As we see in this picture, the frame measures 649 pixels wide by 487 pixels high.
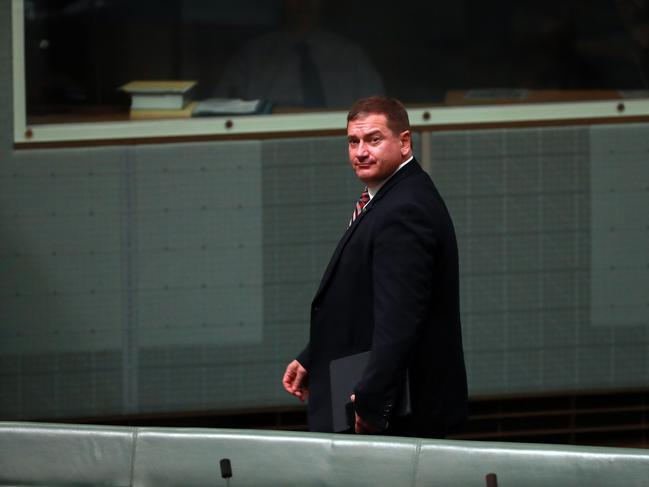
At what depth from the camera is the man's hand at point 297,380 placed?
4.77 meters

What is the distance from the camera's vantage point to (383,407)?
430cm

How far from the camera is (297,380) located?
15.7 feet

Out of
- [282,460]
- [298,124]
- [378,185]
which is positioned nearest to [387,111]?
[378,185]

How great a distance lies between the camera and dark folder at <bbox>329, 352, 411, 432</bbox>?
14.6 feet

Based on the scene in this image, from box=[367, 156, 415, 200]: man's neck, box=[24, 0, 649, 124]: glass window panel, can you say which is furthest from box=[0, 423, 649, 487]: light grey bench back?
box=[24, 0, 649, 124]: glass window panel

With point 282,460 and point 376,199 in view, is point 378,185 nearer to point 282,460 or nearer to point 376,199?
point 376,199

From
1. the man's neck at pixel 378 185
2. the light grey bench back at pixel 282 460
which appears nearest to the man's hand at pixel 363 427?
the light grey bench back at pixel 282 460

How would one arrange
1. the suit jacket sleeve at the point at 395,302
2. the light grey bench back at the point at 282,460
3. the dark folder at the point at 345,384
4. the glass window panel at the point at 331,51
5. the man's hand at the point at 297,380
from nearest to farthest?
1. the light grey bench back at the point at 282,460
2. the suit jacket sleeve at the point at 395,302
3. the dark folder at the point at 345,384
4. the man's hand at the point at 297,380
5. the glass window panel at the point at 331,51

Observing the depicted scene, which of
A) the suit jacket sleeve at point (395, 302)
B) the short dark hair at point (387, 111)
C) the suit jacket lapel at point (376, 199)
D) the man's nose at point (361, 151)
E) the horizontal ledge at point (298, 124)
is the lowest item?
the suit jacket sleeve at point (395, 302)

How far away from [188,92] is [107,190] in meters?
0.62

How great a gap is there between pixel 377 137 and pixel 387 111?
0.30 ft

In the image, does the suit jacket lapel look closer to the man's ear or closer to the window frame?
the man's ear

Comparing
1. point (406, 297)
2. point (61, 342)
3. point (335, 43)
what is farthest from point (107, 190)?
point (406, 297)

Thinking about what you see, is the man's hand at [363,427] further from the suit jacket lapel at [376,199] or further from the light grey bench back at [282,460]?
the suit jacket lapel at [376,199]
